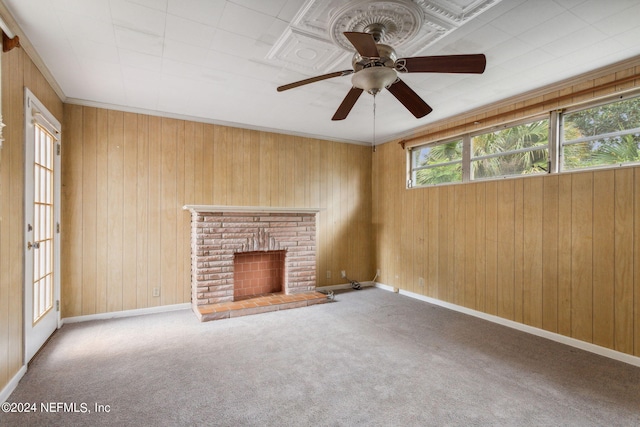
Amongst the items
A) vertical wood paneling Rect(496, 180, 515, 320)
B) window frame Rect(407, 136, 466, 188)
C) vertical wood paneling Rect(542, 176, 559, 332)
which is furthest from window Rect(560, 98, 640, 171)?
window frame Rect(407, 136, 466, 188)

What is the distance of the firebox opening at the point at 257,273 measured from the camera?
443cm

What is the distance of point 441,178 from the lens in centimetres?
448

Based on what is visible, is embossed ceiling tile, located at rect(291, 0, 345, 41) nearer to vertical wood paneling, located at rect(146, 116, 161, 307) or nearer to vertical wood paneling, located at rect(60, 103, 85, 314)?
vertical wood paneling, located at rect(146, 116, 161, 307)

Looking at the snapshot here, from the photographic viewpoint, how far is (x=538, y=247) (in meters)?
3.33

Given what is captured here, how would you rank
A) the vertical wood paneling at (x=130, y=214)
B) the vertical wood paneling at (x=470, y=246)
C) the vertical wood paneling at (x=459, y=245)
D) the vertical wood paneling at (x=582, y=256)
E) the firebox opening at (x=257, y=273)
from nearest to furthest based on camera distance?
the vertical wood paneling at (x=582, y=256)
the vertical wood paneling at (x=130, y=214)
the vertical wood paneling at (x=470, y=246)
the vertical wood paneling at (x=459, y=245)
the firebox opening at (x=257, y=273)

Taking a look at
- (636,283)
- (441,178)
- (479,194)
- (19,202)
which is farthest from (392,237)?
(19,202)

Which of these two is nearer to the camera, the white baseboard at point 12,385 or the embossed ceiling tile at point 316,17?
the embossed ceiling tile at point 316,17

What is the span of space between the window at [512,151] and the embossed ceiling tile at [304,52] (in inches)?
90.2

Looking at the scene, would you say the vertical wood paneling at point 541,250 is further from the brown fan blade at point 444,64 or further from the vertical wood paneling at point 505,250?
the brown fan blade at point 444,64

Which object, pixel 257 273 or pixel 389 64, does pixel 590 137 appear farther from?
pixel 257 273

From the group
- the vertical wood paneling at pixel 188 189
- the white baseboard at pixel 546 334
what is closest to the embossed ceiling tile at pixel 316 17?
the vertical wood paneling at pixel 188 189

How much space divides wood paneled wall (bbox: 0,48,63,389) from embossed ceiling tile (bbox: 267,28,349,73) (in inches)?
72.0

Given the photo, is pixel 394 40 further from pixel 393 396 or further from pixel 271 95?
pixel 393 396

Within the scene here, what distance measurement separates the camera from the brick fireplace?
3.99 metres
